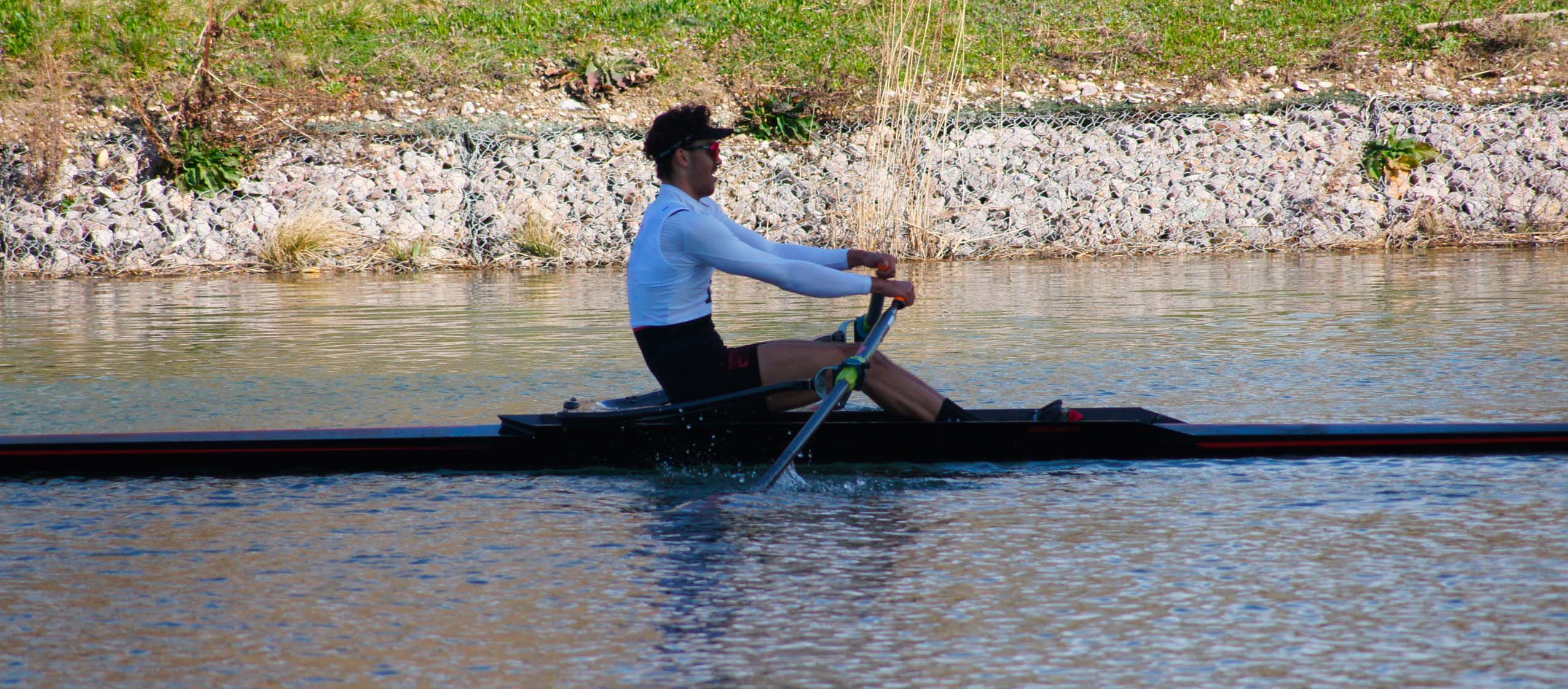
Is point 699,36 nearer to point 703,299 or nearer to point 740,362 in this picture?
point 703,299

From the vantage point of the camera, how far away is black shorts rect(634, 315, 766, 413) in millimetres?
5012

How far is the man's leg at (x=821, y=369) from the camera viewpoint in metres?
4.99

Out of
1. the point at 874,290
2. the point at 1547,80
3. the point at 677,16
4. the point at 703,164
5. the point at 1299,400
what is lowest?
the point at 1299,400

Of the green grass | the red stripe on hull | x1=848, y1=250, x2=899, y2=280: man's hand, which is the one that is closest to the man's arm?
x1=848, y1=250, x2=899, y2=280: man's hand

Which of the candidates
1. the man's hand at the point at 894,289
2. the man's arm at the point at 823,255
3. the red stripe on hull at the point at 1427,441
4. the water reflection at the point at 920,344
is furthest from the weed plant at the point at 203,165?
the red stripe on hull at the point at 1427,441

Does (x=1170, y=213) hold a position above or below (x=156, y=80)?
below

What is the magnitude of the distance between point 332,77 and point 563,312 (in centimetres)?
943

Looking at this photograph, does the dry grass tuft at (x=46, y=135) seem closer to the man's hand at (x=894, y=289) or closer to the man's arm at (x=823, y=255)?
the man's arm at (x=823, y=255)

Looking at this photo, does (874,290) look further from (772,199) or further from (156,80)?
(156,80)

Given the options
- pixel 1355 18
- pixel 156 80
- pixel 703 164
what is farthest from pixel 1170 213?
pixel 703 164

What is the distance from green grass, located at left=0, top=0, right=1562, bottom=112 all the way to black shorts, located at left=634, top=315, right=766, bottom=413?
44.0 feet

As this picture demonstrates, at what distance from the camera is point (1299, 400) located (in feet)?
20.7

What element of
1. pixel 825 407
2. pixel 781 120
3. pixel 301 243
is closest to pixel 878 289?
pixel 825 407

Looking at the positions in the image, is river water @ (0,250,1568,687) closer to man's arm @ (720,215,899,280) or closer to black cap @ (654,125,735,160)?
man's arm @ (720,215,899,280)
